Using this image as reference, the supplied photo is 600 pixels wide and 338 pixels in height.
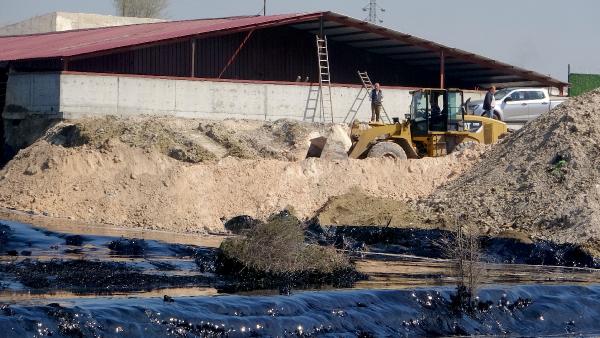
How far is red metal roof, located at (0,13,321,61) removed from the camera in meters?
39.2

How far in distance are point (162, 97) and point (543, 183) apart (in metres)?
12.4

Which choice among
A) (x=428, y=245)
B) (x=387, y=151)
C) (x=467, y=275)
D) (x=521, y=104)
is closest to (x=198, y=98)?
(x=387, y=151)

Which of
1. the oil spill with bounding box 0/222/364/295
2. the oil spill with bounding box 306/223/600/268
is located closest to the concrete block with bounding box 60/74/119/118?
the oil spill with bounding box 306/223/600/268

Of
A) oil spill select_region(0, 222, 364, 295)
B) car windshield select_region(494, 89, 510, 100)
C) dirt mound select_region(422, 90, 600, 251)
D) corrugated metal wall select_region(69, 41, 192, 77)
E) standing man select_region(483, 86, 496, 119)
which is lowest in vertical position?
oil spill select_region(0, 222, 364, 295)

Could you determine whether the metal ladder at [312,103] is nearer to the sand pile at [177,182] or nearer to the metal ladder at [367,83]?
the metal ladder at [367,83]

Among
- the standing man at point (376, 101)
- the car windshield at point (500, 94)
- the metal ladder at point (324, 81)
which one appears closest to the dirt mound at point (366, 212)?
the standing man at point (376, 101)

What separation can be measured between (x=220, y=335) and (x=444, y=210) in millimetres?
16726

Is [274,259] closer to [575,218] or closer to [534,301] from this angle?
[534,301]

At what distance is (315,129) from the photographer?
38062 mm

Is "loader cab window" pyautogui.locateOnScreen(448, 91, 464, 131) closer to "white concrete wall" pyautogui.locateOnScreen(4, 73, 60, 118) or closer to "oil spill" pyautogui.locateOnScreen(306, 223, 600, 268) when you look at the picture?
"oil spill" pyautogui.locateOnScreen(306, 223, 600, 268)

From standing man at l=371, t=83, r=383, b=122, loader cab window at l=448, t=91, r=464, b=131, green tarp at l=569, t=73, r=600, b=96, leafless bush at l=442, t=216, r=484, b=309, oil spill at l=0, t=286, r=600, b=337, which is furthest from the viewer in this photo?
green tarp at l=569, t=73, r=600, b=96

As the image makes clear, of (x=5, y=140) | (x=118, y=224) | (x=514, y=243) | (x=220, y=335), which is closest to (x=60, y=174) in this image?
(x=118, y=224)

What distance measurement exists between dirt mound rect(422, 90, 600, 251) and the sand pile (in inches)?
74.0

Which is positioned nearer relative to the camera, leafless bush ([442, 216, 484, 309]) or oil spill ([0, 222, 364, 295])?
oil spill ([0, 222, 364, 295])
